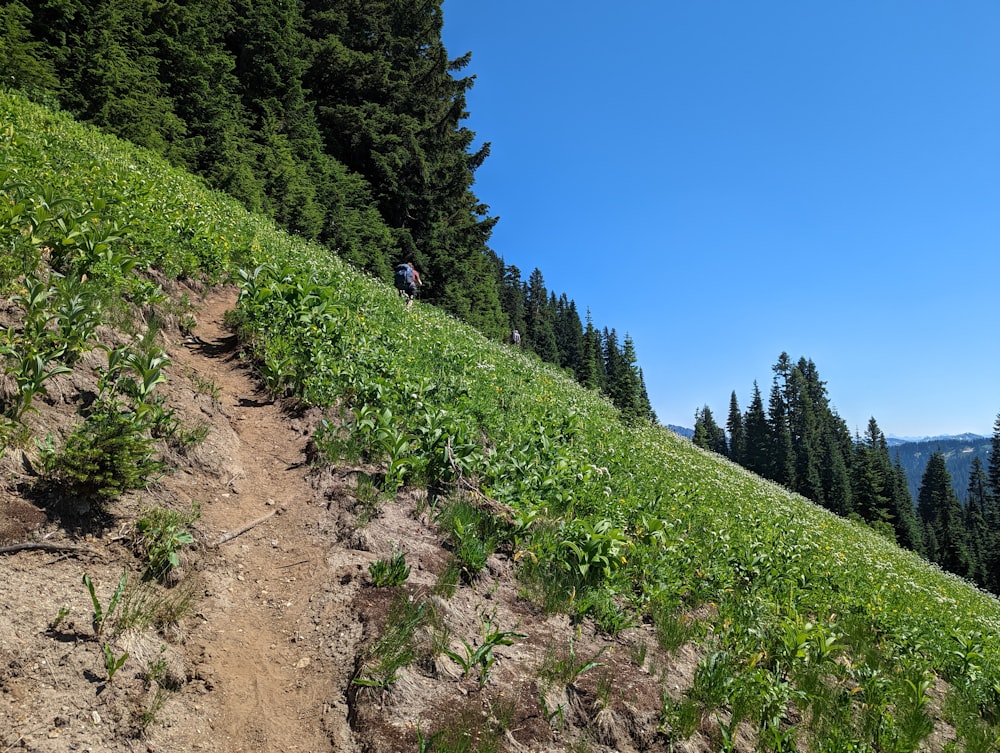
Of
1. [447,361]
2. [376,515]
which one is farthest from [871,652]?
[447,361]

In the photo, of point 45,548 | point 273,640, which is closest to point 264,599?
point 273,640

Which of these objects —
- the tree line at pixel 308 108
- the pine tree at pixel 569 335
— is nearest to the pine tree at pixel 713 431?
the pine tree at pixel 569 335

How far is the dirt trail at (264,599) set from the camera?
3.45m

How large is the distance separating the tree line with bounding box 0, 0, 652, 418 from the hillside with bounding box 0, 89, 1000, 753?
456 inches

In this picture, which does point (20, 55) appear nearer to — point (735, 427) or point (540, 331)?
point (540, 331)

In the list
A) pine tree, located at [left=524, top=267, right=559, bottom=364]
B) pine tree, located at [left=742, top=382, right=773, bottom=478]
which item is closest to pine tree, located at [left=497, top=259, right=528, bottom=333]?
pine tree, located at [left=524, top=267, right=559, bottom=364]

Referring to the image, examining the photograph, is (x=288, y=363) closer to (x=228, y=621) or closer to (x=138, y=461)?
(x=138, y=461)

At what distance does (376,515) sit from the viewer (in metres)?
5.60

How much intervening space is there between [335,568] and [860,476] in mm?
86401

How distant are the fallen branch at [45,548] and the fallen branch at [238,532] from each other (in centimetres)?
102

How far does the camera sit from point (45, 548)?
11.7ft

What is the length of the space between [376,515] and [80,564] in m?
2.53

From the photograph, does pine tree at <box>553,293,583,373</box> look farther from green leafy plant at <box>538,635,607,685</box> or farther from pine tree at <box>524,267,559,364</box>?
green leafy plant at <box>538,635,607,685</box>

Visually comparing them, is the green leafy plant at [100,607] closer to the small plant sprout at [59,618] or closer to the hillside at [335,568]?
the hillside at [335,568]
